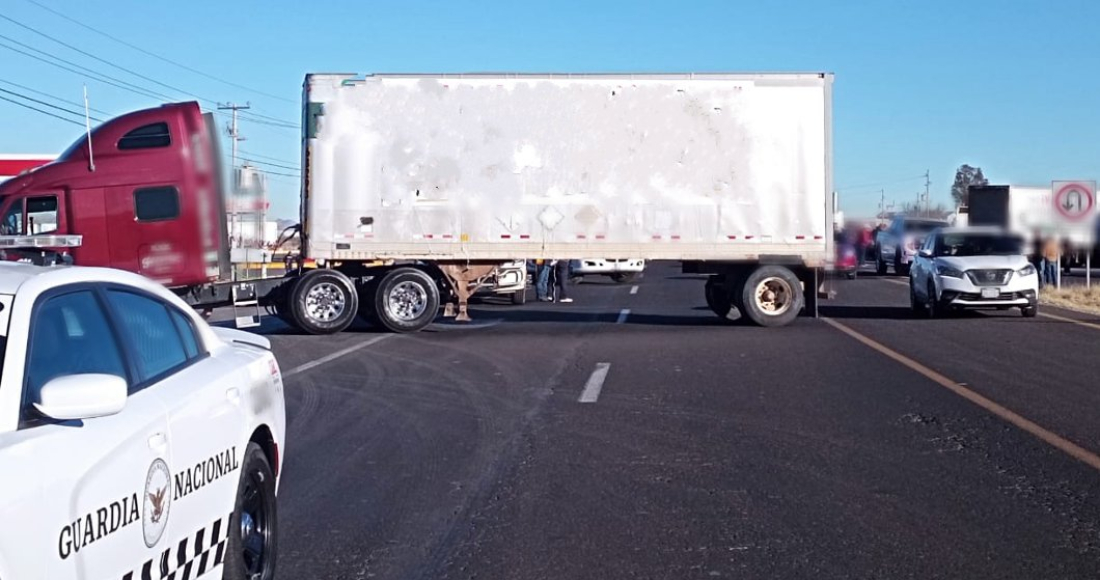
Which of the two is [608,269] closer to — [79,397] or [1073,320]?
[1073,320]

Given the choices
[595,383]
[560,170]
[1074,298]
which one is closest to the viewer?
[595,383]

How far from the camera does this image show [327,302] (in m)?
19.7

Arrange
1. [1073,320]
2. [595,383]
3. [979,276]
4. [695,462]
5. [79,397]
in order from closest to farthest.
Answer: [79,397]
[695,462]
[595,383]
[1073,320]
[979,276]

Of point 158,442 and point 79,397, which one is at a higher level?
point 79,397

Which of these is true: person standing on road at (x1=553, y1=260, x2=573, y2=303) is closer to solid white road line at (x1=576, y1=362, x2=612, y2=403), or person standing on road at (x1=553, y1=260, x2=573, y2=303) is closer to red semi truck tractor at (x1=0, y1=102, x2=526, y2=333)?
red semi truck tractor at (x1=0, y1=102, x2=526, y2=333)

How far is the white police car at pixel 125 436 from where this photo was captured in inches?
139

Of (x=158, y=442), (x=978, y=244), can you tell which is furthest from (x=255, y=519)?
(x=978, y=244)

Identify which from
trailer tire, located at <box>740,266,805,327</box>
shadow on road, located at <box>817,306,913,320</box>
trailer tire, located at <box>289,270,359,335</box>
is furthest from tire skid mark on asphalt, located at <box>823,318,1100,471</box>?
trailer tire, located at <box>289,270,359,335</box>

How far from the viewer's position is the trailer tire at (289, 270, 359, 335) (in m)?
19.5

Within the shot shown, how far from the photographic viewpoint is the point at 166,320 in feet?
17.1

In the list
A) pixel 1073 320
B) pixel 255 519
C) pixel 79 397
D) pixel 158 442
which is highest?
pixel 79 397

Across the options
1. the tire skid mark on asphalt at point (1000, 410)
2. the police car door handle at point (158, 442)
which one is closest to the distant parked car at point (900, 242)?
the tire skid mark on asphalt at point (1000, 410)

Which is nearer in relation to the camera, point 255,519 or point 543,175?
point 255,519

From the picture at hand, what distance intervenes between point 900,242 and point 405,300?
24546 millimetres
